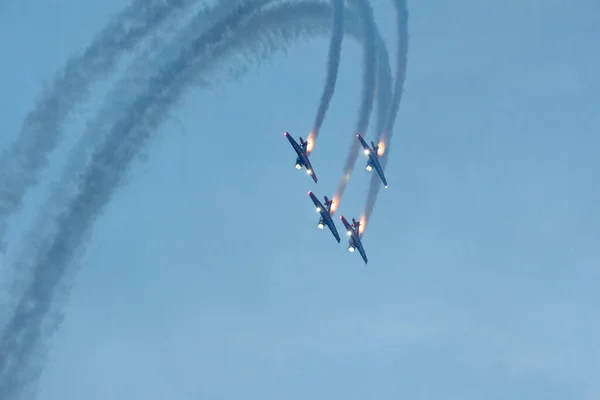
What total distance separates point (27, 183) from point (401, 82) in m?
21.9

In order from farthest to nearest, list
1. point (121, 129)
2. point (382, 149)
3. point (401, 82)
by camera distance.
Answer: point (382, 149) → point (401, 82) → point (121, 129)

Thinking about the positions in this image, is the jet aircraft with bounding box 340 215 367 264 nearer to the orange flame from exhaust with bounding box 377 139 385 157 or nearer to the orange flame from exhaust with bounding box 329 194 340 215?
the orange flame from exhaust with bounding box 329 194 340 215

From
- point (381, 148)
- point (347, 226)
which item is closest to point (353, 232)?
point (347, 226)

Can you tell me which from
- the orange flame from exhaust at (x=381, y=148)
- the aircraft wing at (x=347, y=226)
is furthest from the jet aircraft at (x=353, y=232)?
the orange flame from exhaust at (x=381, y=148)

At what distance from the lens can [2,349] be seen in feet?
130

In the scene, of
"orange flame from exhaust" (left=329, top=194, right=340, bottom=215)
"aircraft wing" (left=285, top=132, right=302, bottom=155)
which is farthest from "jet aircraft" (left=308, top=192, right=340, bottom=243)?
"aircraft wing" (left=285, top=132, right=302, bottom=155)

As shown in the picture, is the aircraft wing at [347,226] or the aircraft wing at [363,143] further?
the aircraft wing at [347,226]

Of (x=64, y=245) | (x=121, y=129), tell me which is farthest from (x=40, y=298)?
(x=121, y=129)

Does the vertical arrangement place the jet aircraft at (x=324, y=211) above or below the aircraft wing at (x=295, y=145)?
below

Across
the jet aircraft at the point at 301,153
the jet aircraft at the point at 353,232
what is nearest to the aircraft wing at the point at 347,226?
the jet aircraft at the point at 353,232

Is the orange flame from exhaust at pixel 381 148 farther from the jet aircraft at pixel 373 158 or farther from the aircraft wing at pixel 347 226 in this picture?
the aircraft wing at pixel 347 226

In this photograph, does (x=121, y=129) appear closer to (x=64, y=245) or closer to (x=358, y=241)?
(x=64, y=245)

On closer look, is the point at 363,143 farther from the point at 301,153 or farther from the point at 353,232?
the point at 353,232

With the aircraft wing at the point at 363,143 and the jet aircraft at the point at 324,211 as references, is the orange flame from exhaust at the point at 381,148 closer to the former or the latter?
the aircraft wing at the point at 363,143
